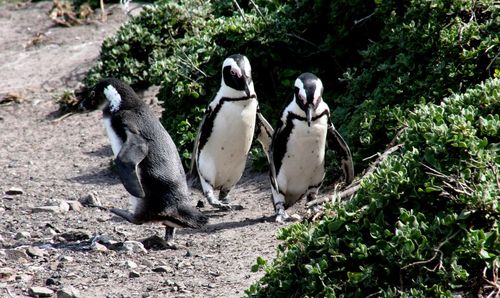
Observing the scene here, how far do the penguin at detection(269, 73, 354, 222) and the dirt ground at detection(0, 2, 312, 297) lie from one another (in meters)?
0.26

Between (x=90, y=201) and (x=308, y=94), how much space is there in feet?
5.73

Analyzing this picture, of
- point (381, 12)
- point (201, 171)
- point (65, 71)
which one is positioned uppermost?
point (381, 12)

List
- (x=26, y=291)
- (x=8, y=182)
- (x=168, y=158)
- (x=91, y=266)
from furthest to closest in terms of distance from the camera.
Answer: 1. (x=8, y=182)
2. (x=168, y=158)
3. (x=91, y=266)
4. (x=26, y=291)

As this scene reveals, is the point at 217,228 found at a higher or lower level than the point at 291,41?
lower

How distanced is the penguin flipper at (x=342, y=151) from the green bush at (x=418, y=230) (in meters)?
2.07

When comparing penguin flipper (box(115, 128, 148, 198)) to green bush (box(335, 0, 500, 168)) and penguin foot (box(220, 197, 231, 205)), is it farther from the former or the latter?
green bush (box(335, 0, 500, 168))

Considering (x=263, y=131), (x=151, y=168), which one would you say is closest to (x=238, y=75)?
(x=263, y=131)

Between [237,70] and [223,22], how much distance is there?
136 cm

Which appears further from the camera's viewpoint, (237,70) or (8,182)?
(8,182)

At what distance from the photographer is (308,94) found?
20.4 ft

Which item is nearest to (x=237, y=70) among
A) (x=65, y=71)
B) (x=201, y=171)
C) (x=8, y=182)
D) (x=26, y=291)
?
(x=201, y=171)

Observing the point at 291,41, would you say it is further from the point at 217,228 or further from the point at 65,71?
the point at 65,71

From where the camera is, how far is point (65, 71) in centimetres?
1037

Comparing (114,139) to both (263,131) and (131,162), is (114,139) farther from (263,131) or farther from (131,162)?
(263,131)
